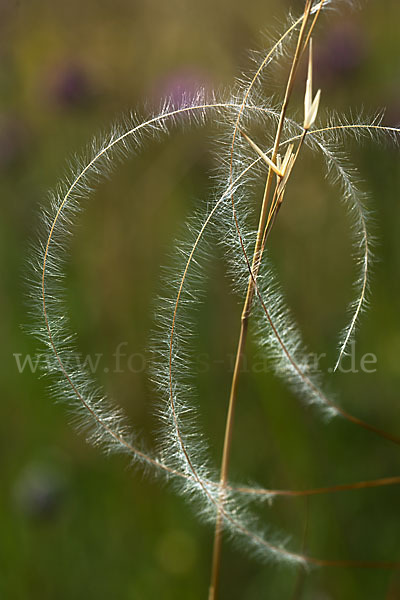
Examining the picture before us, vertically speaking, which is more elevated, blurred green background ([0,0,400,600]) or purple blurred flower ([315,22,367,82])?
purple blurred flower ([315,22,367,82])

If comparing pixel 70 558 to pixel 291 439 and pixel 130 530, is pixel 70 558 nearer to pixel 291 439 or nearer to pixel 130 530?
pixel 130 530

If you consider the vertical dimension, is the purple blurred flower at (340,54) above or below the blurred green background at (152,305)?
above

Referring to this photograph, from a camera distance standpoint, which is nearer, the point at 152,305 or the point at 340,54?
the point at 340,54

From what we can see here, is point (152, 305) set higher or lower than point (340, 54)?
lower

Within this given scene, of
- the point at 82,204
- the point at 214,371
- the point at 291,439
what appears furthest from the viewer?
the point at 82,204

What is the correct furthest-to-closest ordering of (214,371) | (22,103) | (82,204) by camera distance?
(22,103) → (82,204) → (214,371)

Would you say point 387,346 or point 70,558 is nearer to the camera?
point 70,558

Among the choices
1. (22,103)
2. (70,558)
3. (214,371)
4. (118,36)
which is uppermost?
(118,36)

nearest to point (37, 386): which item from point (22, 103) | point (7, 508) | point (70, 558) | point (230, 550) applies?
point (7, 508)
